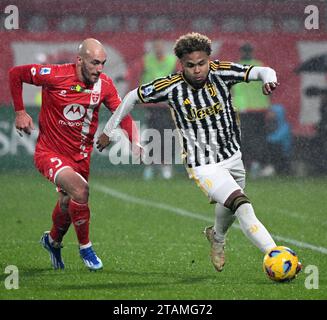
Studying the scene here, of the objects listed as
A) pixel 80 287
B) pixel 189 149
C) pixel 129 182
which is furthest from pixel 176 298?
pixel 129 182

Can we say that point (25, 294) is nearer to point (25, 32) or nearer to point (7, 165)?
point (7, 165)

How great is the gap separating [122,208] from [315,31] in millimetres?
7443

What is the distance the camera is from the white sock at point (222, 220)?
8333 millimetres

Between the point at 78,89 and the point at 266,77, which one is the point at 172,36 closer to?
the point at 78,89

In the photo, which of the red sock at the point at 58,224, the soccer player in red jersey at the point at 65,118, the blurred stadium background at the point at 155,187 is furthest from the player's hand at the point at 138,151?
the blurred stadium background at the point at 155,187

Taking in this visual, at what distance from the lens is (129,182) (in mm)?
17422

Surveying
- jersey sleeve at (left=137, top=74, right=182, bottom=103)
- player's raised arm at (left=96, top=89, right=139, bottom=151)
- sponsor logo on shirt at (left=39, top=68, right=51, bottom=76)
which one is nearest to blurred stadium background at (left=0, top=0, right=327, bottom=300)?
player's raised arm at (left=96, top=89, right=139, bottom=151)

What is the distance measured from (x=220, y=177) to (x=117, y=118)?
93cm

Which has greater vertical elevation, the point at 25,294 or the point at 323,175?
the point at 323,175

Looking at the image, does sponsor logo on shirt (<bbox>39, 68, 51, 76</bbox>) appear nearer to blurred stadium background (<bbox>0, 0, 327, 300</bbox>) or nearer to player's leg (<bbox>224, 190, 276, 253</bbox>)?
blurred stadium background (<bbox>0, 0, 327, 300</bbox>)

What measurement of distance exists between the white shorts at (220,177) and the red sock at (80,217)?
95 centimetres

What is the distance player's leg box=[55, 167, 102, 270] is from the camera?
8.30m

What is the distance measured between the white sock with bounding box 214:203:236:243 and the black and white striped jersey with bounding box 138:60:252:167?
0.49 metres

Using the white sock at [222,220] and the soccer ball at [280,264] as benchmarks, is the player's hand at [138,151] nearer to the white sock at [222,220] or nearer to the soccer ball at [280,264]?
the white sock at [222,220]
